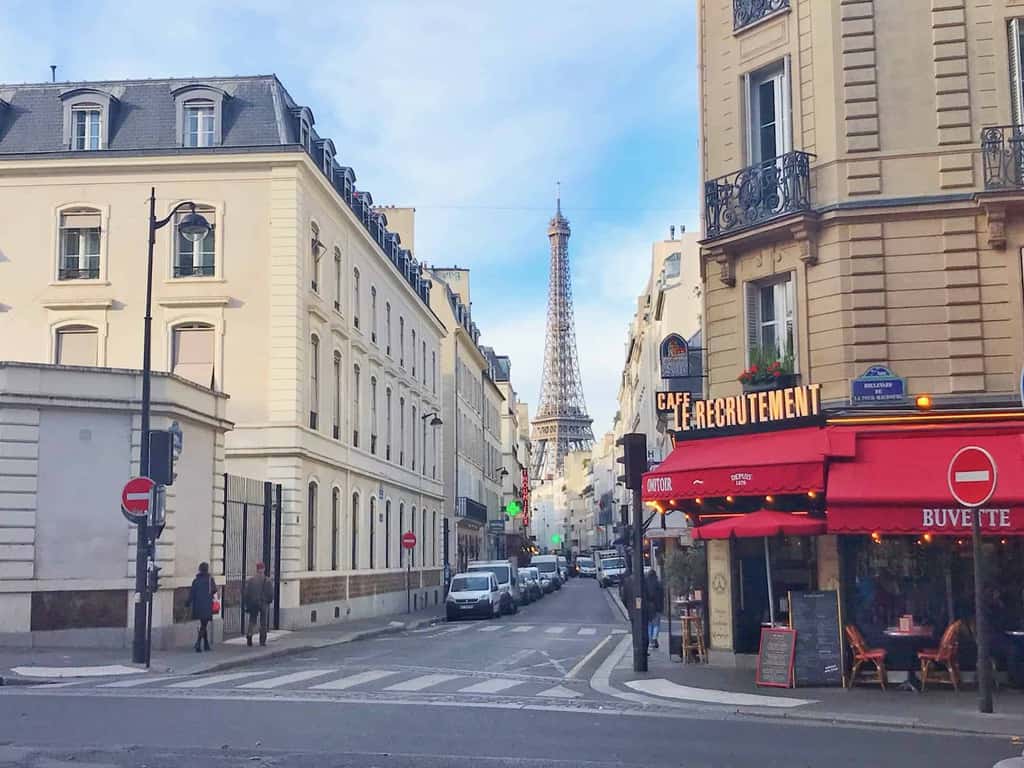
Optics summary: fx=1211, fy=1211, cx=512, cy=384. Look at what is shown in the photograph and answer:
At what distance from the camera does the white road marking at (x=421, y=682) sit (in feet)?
52.5

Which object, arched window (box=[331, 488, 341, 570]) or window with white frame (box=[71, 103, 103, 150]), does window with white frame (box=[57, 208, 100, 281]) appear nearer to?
window with white frame (box=[71, 103, 103, 150])

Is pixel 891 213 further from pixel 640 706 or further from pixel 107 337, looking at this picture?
pixel 107 337

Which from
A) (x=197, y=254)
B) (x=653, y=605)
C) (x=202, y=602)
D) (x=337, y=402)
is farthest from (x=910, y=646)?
(x=337, y=402)

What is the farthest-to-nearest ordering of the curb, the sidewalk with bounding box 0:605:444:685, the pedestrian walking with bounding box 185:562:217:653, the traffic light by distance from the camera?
1. the pedestrian walking with bounding box 185:562:217:653
2. the traffic light
3. the sidewalk with bounding box 0:605:444:685
4. the curb

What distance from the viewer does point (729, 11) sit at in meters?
19.5

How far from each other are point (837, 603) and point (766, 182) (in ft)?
20.5

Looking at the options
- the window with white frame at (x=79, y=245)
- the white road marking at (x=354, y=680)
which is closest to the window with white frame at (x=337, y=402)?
the window with white frame at (x=79, y=245)

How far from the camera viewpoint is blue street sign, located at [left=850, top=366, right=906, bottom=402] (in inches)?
642

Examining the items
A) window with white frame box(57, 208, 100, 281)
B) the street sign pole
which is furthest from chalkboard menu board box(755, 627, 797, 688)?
window with white frame box(57, 208, 100, 281)

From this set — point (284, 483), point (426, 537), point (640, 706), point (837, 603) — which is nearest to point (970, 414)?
point (837, 603)

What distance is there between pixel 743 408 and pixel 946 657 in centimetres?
447

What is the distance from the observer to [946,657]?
15.2 metres

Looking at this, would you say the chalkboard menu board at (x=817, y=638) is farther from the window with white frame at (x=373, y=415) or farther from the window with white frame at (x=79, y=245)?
the window with white frame at (x=373, y=415)

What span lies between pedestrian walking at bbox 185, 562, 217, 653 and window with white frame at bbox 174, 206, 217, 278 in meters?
11.4
